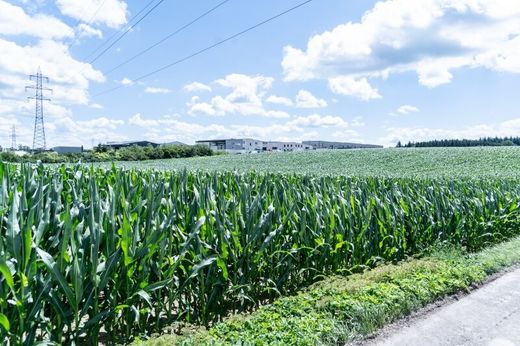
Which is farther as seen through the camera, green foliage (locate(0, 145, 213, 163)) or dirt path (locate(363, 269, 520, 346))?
green foliage (locate(0, 145, 213, 163))

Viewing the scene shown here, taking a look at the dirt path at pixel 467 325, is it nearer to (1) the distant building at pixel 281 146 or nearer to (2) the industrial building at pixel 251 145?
(2) the industrial building at pixel 251 145

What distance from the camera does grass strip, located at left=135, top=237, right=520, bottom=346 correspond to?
10.4 feet

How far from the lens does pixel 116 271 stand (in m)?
3.10

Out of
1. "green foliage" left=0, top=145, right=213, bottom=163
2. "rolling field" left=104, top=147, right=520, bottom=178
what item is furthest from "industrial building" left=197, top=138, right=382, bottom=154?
"rolling field" left=104, top=147, right=520, bottom=178

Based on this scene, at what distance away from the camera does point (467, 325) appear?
4.02m

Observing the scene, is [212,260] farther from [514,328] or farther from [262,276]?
[514,328]

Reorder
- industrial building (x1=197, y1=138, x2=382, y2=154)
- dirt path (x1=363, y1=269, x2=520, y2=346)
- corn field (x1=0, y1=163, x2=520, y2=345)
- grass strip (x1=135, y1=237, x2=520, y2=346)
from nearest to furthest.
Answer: corn field (x1=0, y1=163, x2=520, y2=345), grass strip (x1=135, y1=237, x2=520, y2=346), dirt path (x1=363, y1=269, x2=520, y2=346), industrial building (x1=197, y1=138, x2=382, y2=154)

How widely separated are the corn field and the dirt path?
1.28 m

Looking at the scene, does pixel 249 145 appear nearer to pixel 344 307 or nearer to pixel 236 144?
pixel 236 144

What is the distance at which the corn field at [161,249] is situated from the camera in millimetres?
2684

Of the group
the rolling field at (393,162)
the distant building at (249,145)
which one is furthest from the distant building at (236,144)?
the rolling field at (393,162)

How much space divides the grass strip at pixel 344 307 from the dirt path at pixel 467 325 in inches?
6.7

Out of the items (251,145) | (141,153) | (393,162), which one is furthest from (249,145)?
(393,162)

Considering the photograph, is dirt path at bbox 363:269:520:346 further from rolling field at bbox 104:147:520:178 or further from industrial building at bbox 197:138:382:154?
industrial building at bbox 197:138:382:154
